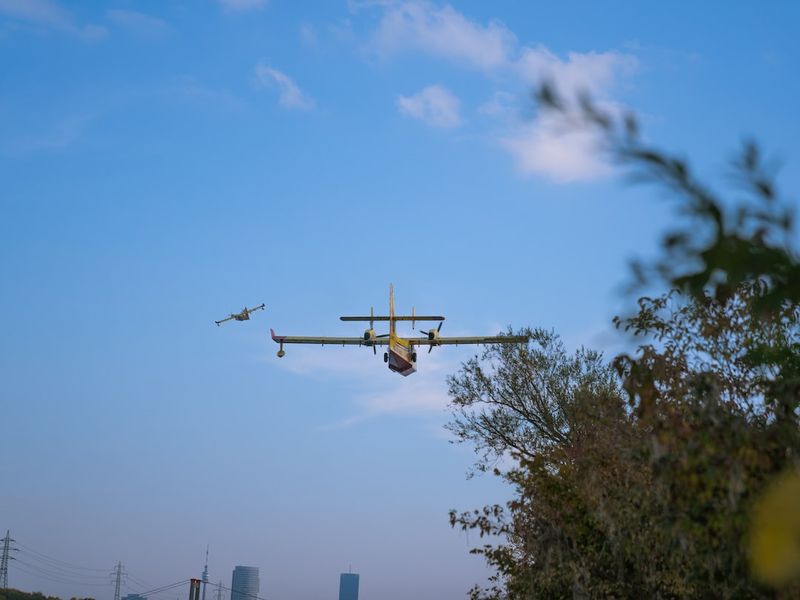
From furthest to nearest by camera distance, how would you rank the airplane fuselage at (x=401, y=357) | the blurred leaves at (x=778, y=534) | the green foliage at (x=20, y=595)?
the green foliage at (x=20, y=595), the airplane fuselage at (x=401, y=357), the blurred leaves at (x=778, y=534)

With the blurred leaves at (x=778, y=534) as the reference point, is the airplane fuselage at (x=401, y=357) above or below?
above

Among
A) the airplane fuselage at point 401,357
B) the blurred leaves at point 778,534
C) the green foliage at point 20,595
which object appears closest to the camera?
the blurred leaves at point 778,534

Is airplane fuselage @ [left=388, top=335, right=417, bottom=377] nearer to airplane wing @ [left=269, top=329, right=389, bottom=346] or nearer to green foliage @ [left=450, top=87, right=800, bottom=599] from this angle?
airplane wing @ [left=269, top=329, right=389, bottom=346]

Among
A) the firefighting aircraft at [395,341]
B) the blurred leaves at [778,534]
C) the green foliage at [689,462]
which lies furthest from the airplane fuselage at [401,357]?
the blurred leaves at [778,534]

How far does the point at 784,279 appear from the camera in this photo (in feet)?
10.8

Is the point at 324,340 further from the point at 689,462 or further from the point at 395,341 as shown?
the point at 689,462

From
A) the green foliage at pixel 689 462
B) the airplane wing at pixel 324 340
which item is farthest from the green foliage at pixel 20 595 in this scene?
the green foliage at pixel 689 462

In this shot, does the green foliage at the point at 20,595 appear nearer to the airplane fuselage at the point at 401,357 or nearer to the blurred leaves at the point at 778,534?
the airplane fuselage at the point at 401,357

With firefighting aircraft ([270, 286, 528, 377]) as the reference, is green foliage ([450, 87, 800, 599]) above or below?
below

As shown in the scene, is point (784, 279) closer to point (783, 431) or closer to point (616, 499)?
point (783, 431)

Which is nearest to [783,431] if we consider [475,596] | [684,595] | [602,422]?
[602,422]

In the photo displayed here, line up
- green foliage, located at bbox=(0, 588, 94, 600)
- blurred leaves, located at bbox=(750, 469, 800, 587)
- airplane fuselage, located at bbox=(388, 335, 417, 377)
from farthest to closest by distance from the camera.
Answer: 1. green foliage, located at bbox=(0, 588, 94, 600)
2. airplane fuselage, located at bbox=(388, 335, 417, 377)
3. blurred leaves, located at bbox=(750, 469, 800, 587)

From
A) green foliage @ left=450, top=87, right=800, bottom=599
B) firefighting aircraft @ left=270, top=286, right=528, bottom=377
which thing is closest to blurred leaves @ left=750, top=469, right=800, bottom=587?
green foliage @ left=450, top=87, right=800, bottom=599

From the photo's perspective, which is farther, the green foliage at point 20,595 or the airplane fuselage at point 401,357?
the green foliage at point 20,595
